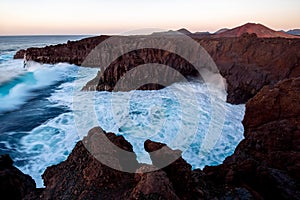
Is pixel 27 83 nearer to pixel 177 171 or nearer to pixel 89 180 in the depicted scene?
pixel 89 180

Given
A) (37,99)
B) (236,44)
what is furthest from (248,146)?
(236,44)

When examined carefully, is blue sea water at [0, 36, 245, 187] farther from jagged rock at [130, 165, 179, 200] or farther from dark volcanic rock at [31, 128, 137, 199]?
jagged rock at [130, 165, 179, 200]

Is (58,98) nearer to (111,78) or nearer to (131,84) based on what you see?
(111,78)

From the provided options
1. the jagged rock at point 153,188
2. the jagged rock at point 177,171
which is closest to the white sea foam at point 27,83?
the jagged rock at point 177,171

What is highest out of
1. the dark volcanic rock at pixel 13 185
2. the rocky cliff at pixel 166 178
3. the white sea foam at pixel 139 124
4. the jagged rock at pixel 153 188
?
the jagged rock at pixel 153 188

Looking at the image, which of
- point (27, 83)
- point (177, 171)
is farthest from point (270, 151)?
point (27, 83)

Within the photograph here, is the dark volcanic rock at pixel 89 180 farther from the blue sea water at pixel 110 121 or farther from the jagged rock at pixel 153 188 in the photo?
the blue sea water at pixel 110 121

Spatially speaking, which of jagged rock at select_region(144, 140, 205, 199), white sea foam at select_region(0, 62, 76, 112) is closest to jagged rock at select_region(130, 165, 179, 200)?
jagged rock at select_region(144, 140, 205, 199)
